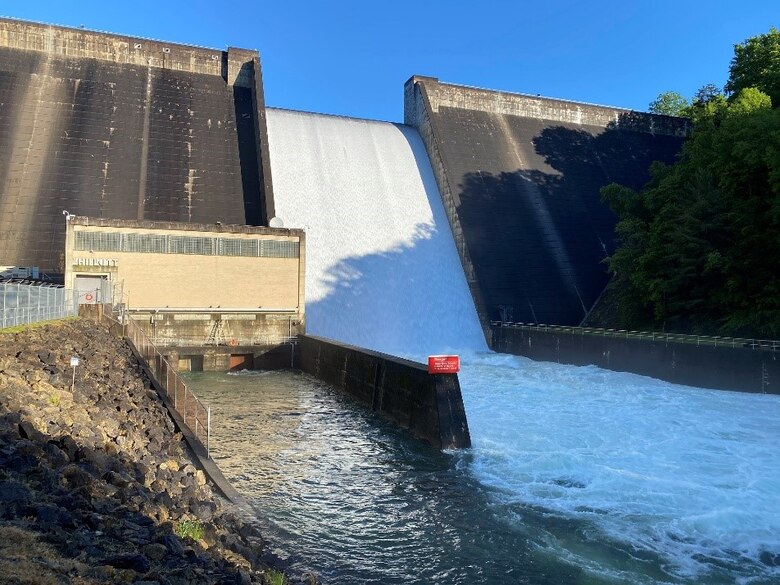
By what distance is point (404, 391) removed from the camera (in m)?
14.0

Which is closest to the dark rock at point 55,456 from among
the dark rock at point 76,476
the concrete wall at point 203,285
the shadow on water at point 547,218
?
the dark rock at point 76,476

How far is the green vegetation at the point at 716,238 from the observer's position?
19.6 m

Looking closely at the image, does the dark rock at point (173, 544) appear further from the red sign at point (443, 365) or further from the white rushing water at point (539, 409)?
the red sign at point (443, 365)

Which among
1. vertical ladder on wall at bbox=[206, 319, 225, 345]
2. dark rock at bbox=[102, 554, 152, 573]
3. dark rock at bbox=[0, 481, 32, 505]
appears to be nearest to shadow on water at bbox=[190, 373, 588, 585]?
dark rock at bbox=[102, 554, 152, 573]

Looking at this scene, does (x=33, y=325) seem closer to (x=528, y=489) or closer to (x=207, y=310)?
(x=207, y=310)

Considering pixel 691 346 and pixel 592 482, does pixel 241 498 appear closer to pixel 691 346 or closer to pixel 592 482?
pixel 592 482

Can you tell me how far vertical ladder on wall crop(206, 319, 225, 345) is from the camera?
924 inches

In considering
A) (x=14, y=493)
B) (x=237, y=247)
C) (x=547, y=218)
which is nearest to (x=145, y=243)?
(x=237, y=247)

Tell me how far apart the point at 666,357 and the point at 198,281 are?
54.8 ft

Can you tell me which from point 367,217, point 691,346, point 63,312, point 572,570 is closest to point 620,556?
point 572,570

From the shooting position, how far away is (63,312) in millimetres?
18453

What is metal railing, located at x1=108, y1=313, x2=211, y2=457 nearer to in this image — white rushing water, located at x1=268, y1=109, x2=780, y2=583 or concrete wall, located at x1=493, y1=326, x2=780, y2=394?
white rushing water, located at x1=268, y1=109, x2=780, y2=583

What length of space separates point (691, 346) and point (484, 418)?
26.3ft

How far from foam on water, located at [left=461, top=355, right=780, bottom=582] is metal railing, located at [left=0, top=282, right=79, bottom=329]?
10750 mm
